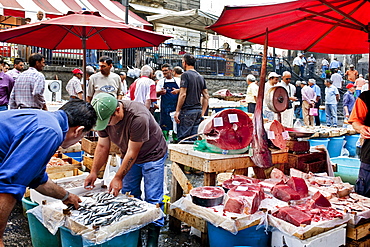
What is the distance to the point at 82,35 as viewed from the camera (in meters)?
6.75

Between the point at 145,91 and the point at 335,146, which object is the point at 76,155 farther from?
the point at 335,146

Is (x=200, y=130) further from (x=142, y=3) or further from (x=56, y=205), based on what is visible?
(x=142, y=3)

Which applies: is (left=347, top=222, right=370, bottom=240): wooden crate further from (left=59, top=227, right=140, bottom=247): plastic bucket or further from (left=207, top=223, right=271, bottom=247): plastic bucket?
(left=59, top=227, right=140, bottom=247): plastic bucket

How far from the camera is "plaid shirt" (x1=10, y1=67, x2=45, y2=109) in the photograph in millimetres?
6660

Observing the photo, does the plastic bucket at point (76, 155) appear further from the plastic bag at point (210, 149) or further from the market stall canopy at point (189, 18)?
the market stall canopy at point (189, 18)

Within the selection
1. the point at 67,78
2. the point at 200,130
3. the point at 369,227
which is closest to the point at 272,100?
the point at 200,130

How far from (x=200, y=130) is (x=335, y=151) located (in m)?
5.17

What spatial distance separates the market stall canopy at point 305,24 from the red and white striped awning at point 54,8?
10.8 metres

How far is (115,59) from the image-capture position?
17938 millimetres

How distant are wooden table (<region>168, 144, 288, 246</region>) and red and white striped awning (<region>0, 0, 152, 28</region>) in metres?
11.3

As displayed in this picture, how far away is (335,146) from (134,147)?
641cm

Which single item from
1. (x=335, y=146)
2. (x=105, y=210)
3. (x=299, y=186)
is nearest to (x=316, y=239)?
(x=299, y=186)

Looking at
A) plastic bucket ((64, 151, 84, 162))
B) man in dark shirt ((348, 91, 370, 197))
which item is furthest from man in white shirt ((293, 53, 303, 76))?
man in dark shirt ((348, 91, 370, 197))

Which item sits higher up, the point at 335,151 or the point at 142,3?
the point at 142,3
